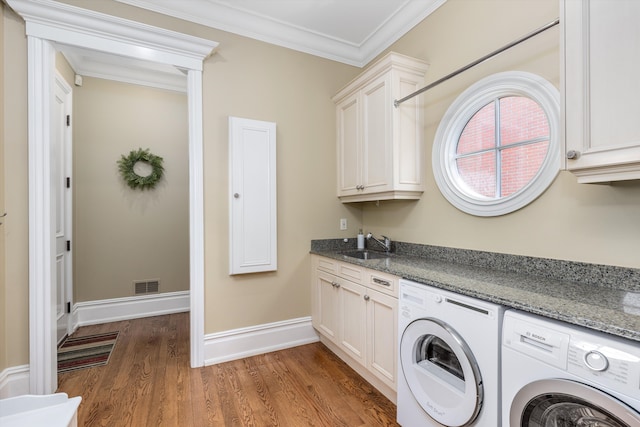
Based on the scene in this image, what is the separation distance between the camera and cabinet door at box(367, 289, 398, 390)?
1.83m

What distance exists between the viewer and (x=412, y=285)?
168 cm

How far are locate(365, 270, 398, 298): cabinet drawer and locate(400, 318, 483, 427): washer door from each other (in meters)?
0.25

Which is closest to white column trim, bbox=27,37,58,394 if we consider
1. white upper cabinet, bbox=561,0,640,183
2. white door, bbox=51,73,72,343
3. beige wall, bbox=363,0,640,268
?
white door, bbox=51,73,72,343

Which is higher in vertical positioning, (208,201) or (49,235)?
(208,201)

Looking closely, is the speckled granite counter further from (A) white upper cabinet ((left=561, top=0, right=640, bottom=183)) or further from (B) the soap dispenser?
(B) the soap dispenser

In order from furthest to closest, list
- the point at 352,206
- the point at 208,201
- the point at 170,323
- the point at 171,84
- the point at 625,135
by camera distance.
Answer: the point at 171,84, the point at 170,323, the point at 352,206, the point at 208,201, the point at 625,135

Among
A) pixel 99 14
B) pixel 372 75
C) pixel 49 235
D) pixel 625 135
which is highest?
pixel 99 14

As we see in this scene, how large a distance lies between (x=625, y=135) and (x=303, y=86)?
2430mm

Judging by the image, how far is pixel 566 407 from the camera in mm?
1021

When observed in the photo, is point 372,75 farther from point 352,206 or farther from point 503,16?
point 352,206

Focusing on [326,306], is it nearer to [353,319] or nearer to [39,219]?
[353,319]

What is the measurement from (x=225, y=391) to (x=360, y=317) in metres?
1.10

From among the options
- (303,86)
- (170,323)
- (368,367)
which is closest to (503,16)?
(303,86)

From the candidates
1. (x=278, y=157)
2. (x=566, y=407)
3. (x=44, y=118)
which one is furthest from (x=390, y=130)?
(x=44, y=118)
